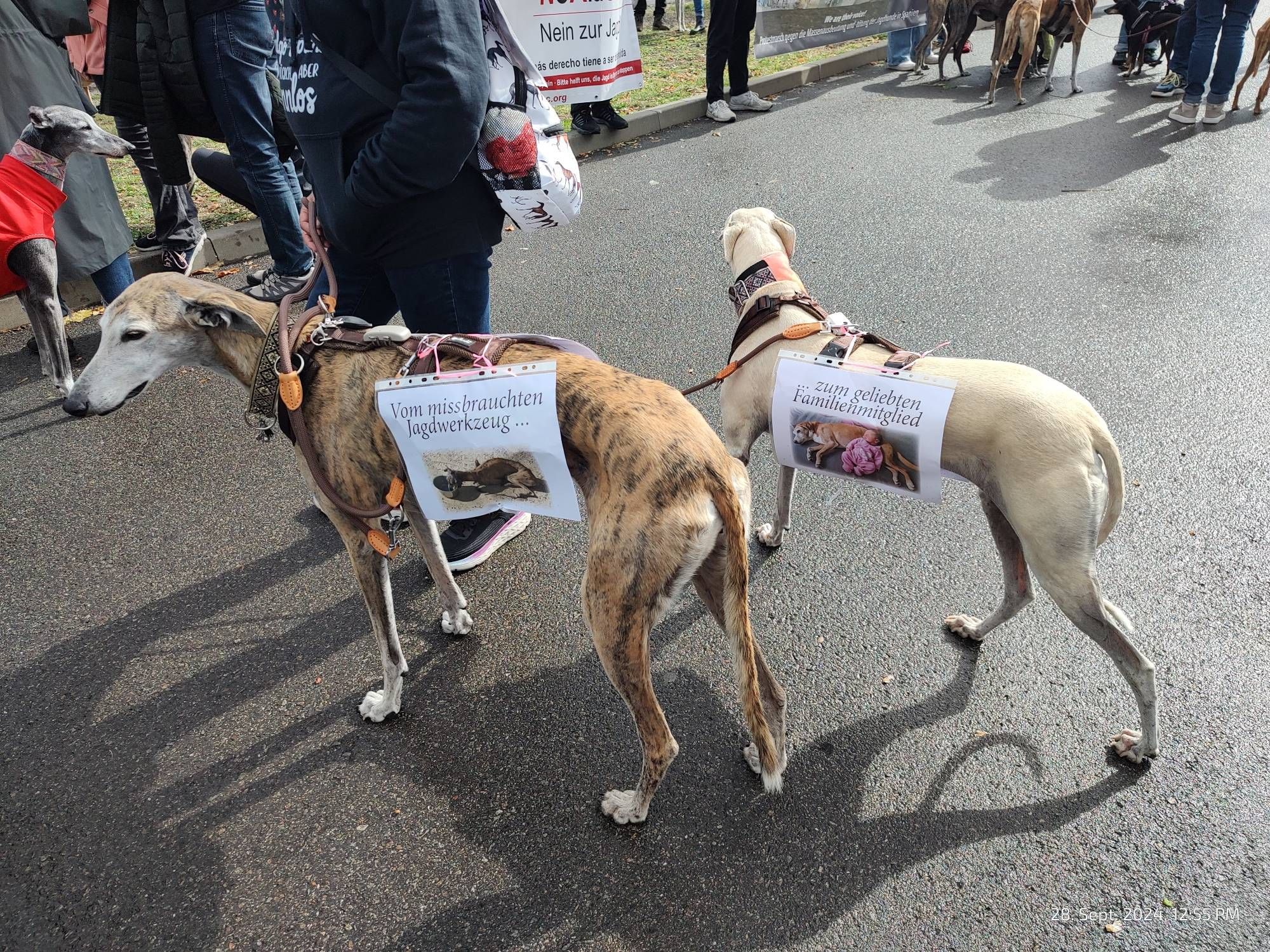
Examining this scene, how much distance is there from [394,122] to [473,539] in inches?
69.4

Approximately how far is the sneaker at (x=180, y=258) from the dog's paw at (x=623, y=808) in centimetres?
529

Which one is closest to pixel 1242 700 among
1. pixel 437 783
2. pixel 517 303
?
pixel 437 783

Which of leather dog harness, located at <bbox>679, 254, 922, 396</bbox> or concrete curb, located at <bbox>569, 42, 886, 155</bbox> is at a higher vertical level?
concrete curb, located at <bbox>569, 42, 886, 155</bbox>

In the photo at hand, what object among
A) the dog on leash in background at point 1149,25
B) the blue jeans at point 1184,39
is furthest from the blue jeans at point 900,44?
the blue jeans at point 1184,39

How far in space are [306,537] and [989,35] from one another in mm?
13959

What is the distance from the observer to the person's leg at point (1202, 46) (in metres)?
7.47

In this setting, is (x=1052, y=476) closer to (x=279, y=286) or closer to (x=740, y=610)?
(x=740, y=610)

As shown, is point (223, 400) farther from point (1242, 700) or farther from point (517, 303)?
point (1242, 700)

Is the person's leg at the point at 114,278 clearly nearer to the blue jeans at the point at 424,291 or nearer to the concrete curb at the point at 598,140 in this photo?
the concrete curb at the point at 598,140

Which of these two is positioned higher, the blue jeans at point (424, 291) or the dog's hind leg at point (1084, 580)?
the blue jeans at point (424, 291)

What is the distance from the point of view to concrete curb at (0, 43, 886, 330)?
5574 millimetres

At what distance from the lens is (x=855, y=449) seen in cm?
246

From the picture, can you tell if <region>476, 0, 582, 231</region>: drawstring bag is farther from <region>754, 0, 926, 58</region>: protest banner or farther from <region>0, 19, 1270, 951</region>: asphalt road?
<region>754, 0, 926, 58</region>: protest banner

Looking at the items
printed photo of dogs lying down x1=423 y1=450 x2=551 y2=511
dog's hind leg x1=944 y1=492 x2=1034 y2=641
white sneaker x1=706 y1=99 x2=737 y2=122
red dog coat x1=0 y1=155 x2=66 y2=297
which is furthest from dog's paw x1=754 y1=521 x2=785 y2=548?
white sneaker x1=706 y1=99 x2=737 y2=122
